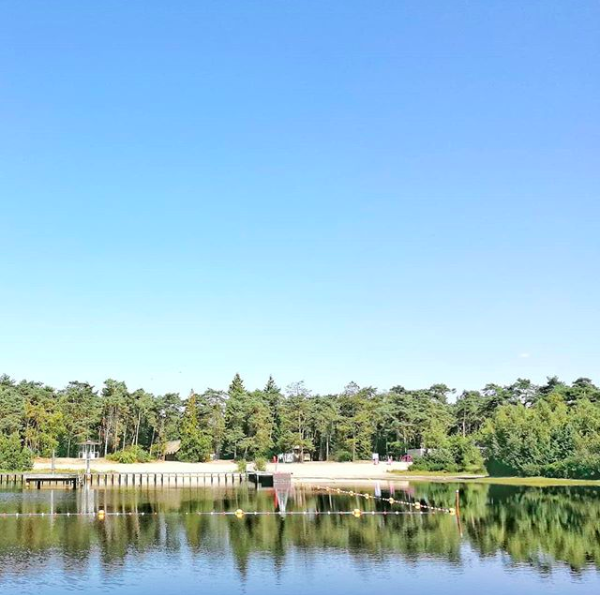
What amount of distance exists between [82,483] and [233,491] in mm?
25778

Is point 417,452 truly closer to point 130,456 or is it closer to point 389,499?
point 130,456

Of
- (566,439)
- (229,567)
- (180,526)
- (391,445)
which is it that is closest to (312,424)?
(391,445)

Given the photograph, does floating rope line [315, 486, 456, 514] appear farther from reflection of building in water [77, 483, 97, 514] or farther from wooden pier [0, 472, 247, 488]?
reflection of building in water [77, 483, 97, 514]

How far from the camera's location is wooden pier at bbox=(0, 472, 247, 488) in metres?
106

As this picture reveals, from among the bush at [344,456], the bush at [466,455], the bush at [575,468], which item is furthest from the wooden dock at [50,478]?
the bush at [575,468]

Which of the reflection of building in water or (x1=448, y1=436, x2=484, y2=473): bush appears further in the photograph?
(x1=448, y1=436, x2=484, y2=473): bush

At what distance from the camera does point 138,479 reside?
114562 millimetres

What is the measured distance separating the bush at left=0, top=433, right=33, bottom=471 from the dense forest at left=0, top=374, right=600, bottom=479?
0.16 meters

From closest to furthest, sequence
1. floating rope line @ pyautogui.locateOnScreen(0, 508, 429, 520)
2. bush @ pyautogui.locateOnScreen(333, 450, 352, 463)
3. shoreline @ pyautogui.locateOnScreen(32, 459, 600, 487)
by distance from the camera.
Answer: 1. floating rope line @ pyautogui.locateOnScreen(0, 508, 429, 520)
2. shoreline @ pyautogui.locateOnScreen(32, 459, 600, 487)
3. bush @ pyautogui.locateOnScreen(333, 450, 352, 463)

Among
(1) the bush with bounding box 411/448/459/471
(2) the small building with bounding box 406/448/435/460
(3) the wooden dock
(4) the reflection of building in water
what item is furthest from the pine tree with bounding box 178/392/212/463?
(1) the bush with bounding box 411/448/459/471

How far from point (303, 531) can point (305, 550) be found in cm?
816

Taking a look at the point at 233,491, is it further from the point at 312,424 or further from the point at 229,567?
the point at 229,567

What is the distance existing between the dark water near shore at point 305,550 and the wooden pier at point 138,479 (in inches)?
1265

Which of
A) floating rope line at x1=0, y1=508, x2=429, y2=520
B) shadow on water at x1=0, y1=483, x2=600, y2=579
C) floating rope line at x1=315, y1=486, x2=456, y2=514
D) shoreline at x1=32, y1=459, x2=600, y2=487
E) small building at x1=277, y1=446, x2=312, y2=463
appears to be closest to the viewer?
shadow on water at x1=0, y1=483, x2=600, y2=579
